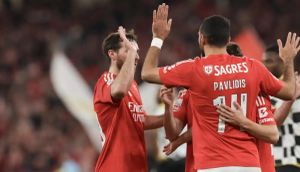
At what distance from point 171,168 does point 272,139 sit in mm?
3058

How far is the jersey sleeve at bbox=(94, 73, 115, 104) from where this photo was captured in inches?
326

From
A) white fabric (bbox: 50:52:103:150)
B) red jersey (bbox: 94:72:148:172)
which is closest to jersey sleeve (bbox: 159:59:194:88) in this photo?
red jersey (bbox: 94:72:148:172)

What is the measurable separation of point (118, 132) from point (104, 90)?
38cm

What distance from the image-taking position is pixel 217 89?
25.1ft

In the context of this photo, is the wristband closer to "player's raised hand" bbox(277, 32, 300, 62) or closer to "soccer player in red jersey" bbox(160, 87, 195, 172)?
"soccer player in red jersey" bbox(160, 87, 195, 172)

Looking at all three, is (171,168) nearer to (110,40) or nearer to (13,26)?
(110,40)

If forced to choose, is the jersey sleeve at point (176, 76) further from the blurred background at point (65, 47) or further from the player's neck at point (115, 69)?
the blurred background at point (65, 47)

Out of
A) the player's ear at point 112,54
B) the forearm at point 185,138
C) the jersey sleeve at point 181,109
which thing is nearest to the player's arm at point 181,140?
the forearm at point 185,138

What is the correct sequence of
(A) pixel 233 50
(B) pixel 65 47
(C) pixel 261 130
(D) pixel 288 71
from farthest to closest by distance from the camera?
(B) pixel 65 47
(A) pixel 233 50
(D) pixel 288 71
(C) pixel 261 130

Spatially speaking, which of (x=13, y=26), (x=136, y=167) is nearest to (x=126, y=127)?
(x=136, y=167)

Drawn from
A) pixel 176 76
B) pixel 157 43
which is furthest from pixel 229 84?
pixel 157 43

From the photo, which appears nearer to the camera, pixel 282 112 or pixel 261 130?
pixel 261 130

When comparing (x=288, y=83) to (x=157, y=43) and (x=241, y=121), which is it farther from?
(x=157, y=43)

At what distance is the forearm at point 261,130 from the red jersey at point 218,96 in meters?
0.07
